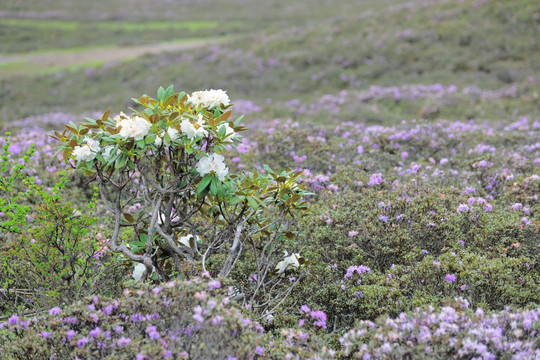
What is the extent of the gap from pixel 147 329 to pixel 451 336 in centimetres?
182

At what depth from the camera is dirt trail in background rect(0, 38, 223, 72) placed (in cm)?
2933

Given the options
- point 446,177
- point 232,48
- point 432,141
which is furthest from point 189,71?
point 446,177

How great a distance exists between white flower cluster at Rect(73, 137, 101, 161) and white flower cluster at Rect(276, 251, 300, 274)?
1773 mm

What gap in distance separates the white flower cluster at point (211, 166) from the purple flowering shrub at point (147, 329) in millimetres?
744

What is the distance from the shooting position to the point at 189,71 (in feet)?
68.3

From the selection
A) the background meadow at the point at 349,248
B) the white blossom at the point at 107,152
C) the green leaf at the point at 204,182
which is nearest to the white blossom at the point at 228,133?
the green leaf at the point at 204,182

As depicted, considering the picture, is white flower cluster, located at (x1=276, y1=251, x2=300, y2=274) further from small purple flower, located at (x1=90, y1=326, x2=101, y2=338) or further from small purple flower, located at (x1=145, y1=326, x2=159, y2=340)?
small purple flower, located at (x1=90, y1=326, x2=101, y2=338)

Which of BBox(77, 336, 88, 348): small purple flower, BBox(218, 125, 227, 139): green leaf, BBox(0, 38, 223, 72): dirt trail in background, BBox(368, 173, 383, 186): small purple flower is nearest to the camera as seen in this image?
BBox(77, 336, 88, 348): small purple flower

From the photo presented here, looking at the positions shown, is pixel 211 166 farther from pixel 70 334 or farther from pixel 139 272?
pixel 70 334

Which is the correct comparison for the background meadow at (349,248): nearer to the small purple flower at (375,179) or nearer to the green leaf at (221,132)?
the small purple flower at (375,179)

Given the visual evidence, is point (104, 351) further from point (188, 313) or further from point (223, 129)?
point (223, 129)

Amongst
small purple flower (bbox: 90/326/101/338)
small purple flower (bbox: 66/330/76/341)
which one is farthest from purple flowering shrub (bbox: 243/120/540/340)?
small purple flower (bbox: 66/330/76/341)

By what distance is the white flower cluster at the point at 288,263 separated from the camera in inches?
149

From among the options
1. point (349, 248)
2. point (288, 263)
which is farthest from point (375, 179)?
point (288, 263)
